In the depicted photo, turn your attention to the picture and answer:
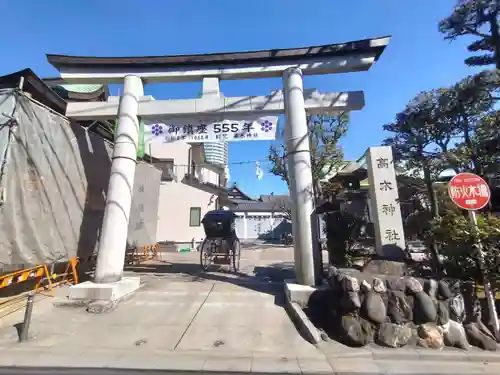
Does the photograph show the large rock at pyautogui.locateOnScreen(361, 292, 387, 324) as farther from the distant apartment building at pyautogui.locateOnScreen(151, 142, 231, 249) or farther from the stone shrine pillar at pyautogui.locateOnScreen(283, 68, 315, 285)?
the distant apartment building at pyautogui.locateOnScreen(151, 142, 231, 249)

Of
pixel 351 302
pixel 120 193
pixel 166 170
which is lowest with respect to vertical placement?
pixel 351 302

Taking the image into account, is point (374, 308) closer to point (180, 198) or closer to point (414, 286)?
point (414, 286)

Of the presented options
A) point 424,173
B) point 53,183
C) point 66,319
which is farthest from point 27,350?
point 424,173

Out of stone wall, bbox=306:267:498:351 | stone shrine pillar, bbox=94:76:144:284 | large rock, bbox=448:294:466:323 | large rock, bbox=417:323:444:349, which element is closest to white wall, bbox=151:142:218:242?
stone shrine pillar, bbox=94:76:144:284

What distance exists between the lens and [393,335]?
469cm

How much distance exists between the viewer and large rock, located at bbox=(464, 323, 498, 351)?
15.1 feet

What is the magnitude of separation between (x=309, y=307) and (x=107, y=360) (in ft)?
13.5

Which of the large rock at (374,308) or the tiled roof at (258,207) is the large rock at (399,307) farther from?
the tiled roof at (258,207)

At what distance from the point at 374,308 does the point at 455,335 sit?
1409mm

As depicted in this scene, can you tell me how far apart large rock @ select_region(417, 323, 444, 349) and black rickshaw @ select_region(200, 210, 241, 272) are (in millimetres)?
6670

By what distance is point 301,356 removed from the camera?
4312mm

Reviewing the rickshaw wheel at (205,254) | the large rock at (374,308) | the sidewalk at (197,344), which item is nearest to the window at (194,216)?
the rickshaw wheel at (205,254)

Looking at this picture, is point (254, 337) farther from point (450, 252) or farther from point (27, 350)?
point (450, 252)

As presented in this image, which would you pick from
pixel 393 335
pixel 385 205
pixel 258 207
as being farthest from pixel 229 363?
pixel 258 207
